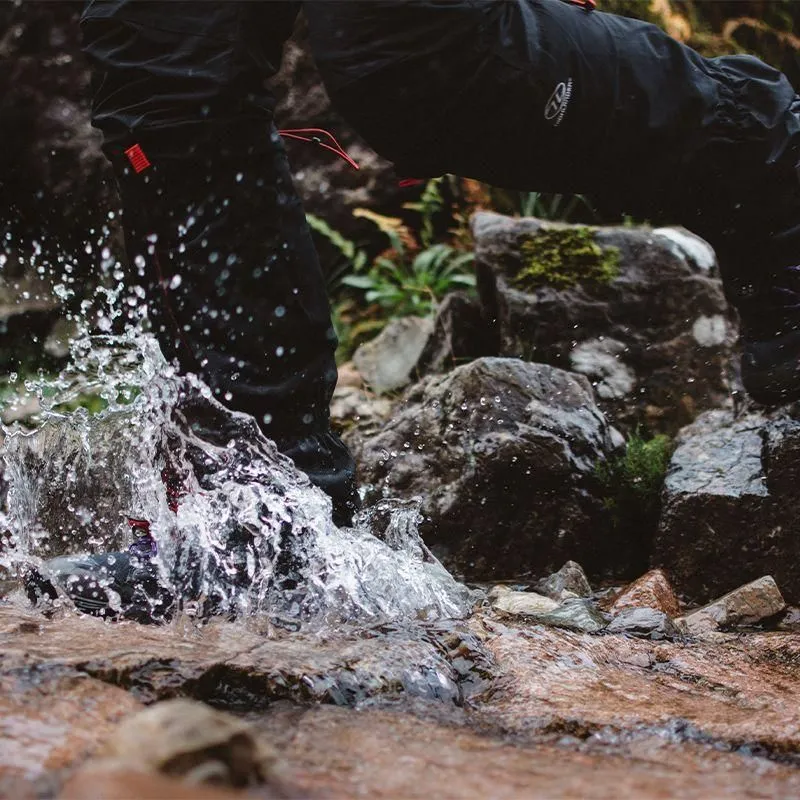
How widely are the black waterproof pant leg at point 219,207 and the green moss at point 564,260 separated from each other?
2.54 meters

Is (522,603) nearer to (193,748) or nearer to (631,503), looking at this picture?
(631,503)

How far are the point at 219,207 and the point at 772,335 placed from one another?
1678 mm

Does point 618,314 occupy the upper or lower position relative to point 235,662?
upper

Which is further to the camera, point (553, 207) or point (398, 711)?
point (553, 207)

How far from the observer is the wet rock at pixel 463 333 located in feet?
16.9

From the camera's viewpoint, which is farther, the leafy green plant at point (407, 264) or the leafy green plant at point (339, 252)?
the leafy green plant at point (339, 252)

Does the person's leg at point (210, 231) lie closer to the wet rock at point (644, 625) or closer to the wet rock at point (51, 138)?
the wet rock at point (644, 625)

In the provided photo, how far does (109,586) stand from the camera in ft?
6.54

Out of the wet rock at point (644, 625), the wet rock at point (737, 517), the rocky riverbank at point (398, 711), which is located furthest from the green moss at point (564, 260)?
the rocky riverbank at point (398, 711)

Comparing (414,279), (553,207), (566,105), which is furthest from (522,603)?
(553,207)

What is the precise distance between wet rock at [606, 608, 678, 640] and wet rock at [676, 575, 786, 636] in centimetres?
26

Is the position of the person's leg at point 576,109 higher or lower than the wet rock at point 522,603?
higher

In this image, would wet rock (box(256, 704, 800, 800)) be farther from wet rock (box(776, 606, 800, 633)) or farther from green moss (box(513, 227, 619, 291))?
green moss (box(513, 227, 619, 291))

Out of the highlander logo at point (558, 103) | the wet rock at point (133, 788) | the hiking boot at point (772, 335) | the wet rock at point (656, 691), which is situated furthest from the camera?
the hiking boot at point (772, 335)
